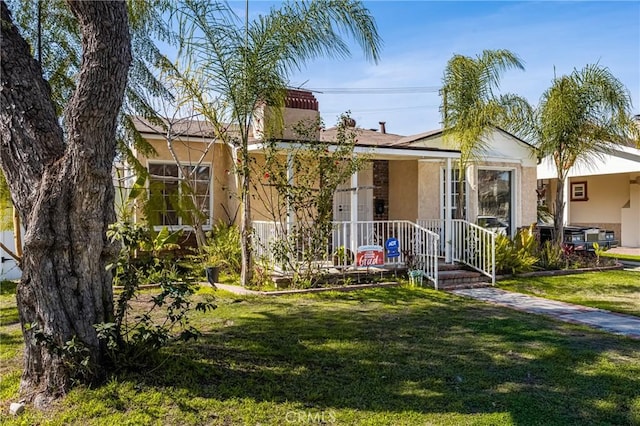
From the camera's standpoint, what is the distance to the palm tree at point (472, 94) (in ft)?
39.2

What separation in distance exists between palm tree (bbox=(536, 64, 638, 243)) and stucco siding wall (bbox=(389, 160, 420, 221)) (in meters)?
3.59

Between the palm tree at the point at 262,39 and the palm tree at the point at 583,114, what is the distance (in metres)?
6.28

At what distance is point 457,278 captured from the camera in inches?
438

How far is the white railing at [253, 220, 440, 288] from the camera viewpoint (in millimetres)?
9906

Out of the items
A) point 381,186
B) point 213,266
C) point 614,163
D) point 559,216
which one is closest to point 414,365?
point 213,266

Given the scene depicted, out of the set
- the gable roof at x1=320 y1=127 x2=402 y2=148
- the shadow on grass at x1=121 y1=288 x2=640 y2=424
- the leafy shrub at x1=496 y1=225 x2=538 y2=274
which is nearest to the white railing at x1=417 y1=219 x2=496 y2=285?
the leafy shrub at x1=496 y1=225 x2=538 y2=274

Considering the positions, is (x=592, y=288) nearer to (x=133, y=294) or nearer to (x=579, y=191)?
(x=133, y=294)

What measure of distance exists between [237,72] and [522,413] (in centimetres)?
736

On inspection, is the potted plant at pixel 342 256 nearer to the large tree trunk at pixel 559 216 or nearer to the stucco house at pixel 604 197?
the large tree trunk at pixel 559 216

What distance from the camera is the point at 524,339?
250 inches

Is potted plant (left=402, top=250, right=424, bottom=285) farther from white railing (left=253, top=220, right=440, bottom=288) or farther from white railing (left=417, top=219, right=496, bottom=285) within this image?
white railing (left=417, top=219, right=496, bottom=285)

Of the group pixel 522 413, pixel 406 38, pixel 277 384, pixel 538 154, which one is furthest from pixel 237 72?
pixel 538 154

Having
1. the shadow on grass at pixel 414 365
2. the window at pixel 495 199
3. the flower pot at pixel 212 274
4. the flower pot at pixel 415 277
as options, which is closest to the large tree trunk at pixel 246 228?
the flower pot at pixel 212 274

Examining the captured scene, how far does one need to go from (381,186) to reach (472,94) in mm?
3505
